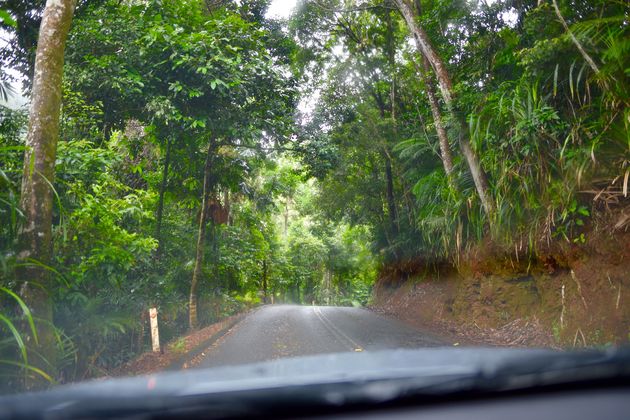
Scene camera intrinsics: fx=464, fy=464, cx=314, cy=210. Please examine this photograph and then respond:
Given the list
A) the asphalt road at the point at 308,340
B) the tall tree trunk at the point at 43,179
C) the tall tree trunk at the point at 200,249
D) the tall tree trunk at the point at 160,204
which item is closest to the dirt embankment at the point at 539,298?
the asphalt road at the point at 308,340

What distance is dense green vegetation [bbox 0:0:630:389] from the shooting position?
6980 mm

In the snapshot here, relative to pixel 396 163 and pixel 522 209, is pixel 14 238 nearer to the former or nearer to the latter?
pixel 522 209

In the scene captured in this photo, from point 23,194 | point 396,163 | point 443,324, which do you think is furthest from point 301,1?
point 23,194

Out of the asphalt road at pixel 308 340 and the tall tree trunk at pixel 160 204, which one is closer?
the asphalt road at pixel 308 340

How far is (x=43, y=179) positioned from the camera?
18.1ft

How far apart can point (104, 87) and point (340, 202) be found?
43.0ft

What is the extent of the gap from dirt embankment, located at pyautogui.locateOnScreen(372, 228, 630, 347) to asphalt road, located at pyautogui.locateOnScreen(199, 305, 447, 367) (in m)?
1.00

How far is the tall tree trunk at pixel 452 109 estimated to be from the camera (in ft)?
32.7

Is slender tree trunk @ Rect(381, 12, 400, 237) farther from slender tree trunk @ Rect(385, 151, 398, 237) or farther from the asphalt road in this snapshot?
the asphalt road

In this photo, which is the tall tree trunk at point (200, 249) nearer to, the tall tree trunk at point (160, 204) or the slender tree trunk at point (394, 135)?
the tall tree trunk at point (160, 204)

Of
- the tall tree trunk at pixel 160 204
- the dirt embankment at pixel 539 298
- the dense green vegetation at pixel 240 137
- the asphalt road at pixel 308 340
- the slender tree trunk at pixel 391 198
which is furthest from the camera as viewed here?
the slender tree trunk at pixel 391 198

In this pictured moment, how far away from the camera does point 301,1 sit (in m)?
15.8

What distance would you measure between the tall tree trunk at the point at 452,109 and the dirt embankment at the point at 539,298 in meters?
1.35

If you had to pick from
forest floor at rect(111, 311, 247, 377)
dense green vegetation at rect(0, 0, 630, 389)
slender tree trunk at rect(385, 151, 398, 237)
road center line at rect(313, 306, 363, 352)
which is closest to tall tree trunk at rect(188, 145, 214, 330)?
dense green vegetation at rect(0, 0, 630, 389)
